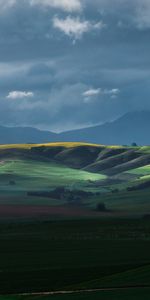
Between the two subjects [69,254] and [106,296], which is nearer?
[106,296]

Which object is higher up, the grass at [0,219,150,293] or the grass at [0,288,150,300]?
the grass at [0,219,150,293]

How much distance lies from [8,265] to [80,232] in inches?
1834

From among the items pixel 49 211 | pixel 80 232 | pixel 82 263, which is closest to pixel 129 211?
pixel 49 211

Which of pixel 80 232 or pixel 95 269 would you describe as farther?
pixel 80 232

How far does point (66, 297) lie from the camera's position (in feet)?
172

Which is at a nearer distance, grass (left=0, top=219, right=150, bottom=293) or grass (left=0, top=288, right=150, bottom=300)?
grass (left=0, top=288, right=150, bottom=300)

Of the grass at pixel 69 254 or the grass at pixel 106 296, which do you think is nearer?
the grass at pixel 106 296

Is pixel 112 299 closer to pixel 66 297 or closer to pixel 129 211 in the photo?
pixel 66 297

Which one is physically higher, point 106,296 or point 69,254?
point 69,254

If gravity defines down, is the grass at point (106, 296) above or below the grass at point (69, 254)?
below

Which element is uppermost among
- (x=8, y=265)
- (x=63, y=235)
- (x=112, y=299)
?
(x=63, y=235)

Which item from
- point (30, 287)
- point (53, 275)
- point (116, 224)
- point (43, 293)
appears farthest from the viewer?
point (116, 224)

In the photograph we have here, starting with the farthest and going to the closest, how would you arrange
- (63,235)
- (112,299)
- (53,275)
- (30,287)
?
1. (63,235)
2. (53,275)
3. (30,287)
4. (112,299)

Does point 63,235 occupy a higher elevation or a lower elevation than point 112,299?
higher
